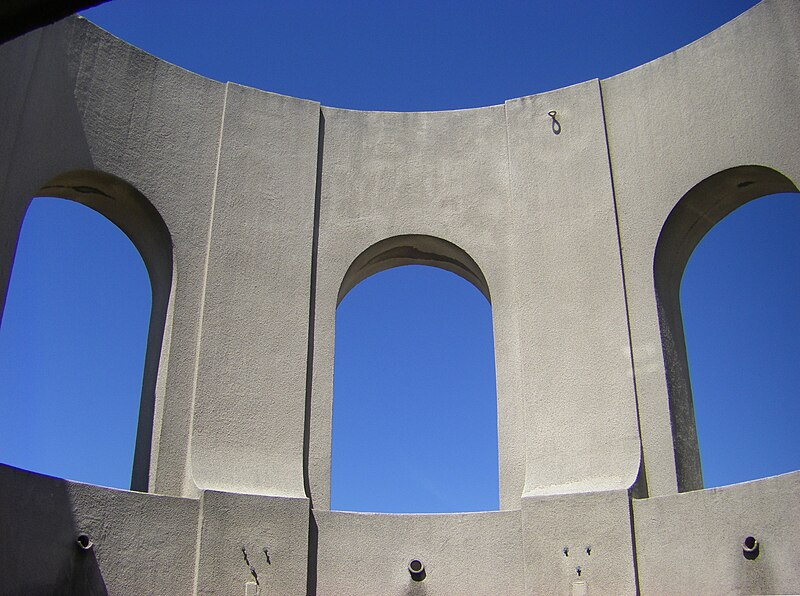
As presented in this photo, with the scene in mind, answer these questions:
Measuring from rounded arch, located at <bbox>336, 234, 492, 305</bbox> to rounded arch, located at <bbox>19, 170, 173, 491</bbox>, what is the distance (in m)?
1.88

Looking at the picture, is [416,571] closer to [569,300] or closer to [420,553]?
[420,553]

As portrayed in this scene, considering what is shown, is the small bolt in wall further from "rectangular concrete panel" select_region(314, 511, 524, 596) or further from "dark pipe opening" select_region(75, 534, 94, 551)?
"dark pipe opening" select_region(75, 534, 94, 551)

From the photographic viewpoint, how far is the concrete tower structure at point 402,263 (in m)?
8.65

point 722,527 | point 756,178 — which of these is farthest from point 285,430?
point 756,178

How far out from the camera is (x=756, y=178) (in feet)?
31.8

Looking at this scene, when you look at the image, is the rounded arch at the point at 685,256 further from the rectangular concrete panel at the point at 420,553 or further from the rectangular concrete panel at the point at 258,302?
the rectangular concrete panel at the point at 258,302

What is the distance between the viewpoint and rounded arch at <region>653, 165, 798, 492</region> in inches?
373

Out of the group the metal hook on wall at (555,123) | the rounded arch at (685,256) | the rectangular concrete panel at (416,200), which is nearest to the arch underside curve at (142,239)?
the rectangular concrete panel at (416,200)

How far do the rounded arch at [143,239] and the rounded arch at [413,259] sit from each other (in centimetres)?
188

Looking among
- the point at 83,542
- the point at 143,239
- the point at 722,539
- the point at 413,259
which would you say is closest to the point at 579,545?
the point at 722,539

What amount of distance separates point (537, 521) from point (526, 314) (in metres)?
2.18

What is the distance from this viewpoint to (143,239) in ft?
33.9

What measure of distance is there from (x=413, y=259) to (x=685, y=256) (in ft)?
9.92

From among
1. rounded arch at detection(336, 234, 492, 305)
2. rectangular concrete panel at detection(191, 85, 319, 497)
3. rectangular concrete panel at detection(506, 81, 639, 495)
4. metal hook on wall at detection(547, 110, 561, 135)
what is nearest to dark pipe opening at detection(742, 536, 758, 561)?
rectangular concrete panel at detection(506, 81, 639, 495)
